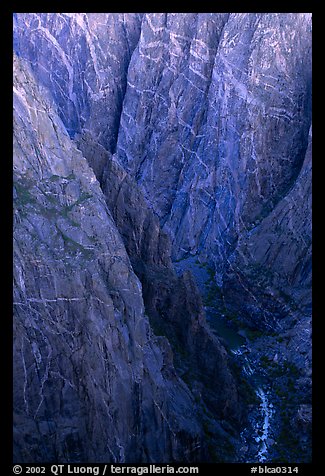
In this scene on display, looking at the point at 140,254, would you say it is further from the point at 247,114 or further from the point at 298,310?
the point at 247,114

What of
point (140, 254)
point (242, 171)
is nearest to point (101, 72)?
point (242, 171)

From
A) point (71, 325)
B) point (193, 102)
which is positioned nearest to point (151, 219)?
point (71, 325)

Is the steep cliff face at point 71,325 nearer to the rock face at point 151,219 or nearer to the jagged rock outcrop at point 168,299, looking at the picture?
the rock face at point 151,219

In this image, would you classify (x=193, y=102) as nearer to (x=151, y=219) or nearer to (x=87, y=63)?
(x=87, y=63)

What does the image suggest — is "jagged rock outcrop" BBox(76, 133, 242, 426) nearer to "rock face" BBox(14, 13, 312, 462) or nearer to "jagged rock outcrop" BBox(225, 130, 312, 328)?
"rock face" BBox(14, 13, 312, 462)

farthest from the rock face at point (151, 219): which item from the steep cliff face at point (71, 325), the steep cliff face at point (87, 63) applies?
the steep cliff face at point (87, 63)
